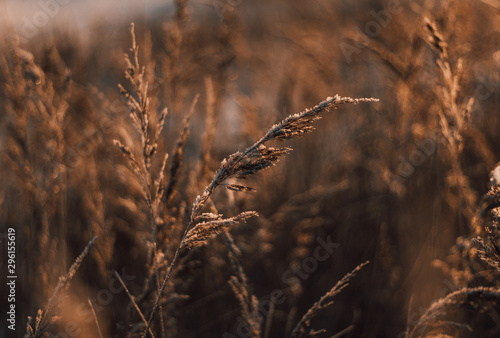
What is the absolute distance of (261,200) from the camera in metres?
2.27

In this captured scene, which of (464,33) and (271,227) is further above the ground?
(464,33)

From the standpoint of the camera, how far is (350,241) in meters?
2.13

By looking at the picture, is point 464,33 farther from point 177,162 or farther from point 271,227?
point 177,162

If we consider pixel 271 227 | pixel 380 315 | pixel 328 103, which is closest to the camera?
pixel 328 103

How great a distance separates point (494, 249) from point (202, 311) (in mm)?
1243

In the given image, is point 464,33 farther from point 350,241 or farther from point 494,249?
point 494,249

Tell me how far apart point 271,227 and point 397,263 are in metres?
0.70

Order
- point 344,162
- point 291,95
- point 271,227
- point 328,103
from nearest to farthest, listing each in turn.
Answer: point 328,103 → point 271,227 → point 344,162 → point 291,95

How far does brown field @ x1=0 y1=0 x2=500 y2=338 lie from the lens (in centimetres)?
118

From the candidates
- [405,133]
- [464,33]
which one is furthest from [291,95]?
[464,33]

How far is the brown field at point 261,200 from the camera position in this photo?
3.87ft

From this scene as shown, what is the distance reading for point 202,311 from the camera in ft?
5.60

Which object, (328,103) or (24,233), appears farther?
(24,233)

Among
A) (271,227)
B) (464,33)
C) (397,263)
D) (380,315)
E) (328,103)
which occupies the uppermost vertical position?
(464,33)
